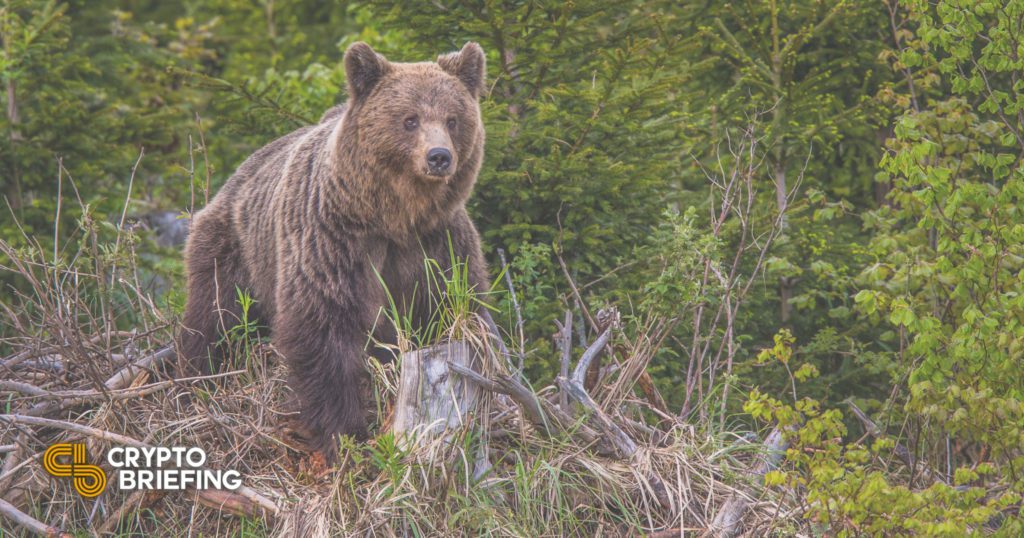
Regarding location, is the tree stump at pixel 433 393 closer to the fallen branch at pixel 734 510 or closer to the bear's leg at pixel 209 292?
the fallen branch at pixel 734 510

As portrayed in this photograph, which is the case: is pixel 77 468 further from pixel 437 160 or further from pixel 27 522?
pixel 437 160

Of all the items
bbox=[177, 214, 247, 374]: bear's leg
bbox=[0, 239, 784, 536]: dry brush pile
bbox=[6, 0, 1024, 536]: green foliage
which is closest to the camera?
bbox=[0, 239, 784, 536]: dry brush pile

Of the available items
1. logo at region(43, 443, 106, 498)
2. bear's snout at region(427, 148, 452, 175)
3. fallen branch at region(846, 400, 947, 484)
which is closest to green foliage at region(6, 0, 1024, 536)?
fallen branch at region(846, 400, 947, 484)

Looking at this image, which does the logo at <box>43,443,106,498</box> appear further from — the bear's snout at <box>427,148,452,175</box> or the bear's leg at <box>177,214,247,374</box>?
the bear's snout at <box>427,148,452,175</box>

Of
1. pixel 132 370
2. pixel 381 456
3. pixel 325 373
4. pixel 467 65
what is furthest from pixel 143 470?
pixel 467 65

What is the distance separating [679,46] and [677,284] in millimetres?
1970

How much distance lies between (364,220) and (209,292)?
1.21 m

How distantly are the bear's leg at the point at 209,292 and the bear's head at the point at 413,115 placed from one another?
1182mm

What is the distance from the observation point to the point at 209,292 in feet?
19.9

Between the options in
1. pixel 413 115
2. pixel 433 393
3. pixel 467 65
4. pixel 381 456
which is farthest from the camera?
pixel 467 65

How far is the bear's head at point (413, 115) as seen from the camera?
17.3ft

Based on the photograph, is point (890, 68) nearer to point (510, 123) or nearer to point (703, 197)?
point (703, 197)

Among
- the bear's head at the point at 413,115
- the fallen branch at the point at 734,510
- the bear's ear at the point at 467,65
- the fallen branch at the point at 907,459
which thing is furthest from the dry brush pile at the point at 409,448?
the bear's ear at the point at 467,65

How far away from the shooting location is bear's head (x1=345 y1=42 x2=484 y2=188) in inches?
208
